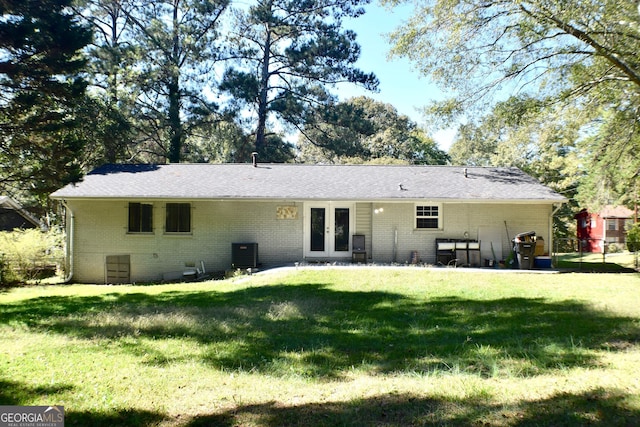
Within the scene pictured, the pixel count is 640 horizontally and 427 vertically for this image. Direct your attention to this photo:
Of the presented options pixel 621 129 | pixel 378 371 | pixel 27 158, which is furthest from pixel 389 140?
pixel 378 371

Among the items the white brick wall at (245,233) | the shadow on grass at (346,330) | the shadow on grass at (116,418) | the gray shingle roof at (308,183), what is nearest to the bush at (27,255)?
the white brick wall at (245,233)

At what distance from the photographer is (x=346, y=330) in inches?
273

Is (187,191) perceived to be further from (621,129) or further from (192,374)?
(621,129)

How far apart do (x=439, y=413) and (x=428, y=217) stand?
39.3 feet

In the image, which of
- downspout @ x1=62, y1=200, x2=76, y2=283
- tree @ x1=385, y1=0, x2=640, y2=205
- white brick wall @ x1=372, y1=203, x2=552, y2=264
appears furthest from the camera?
downspout @ x1=62, y1=200, x2=76, y2=283

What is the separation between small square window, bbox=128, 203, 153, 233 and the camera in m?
15.6

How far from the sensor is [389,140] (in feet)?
119

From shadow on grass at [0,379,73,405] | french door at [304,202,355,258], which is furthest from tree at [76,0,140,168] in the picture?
shadow on grass at [0,379,73,405]

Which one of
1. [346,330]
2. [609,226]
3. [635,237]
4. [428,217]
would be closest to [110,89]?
[428,217]

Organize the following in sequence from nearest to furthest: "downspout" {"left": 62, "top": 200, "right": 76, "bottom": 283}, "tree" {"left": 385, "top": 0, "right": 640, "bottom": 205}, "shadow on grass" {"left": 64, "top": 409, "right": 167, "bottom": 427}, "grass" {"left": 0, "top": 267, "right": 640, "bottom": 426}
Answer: "shadow on grass" {"left": 64, "top": 409, "right": 167, "bottom": 427}
"grass" {"left": 0, "top": 267, "right": 640, "bottom": 426}
"tree" {"left": 385, "top": 0, "right": 640, "bottom": 205}
"downspout" {"left": 62, "top": 200, "right": 76, "bottom": 283}

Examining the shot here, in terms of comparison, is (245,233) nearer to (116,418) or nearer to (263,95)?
(116,418)

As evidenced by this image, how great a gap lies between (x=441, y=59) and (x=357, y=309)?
831 cm

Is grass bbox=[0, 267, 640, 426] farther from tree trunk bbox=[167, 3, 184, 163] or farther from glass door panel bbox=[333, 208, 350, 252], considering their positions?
tree trunk bbox=[167, 3, 184, 163]

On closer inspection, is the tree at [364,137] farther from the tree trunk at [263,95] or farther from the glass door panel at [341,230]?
the glass door panel at [341,230]
